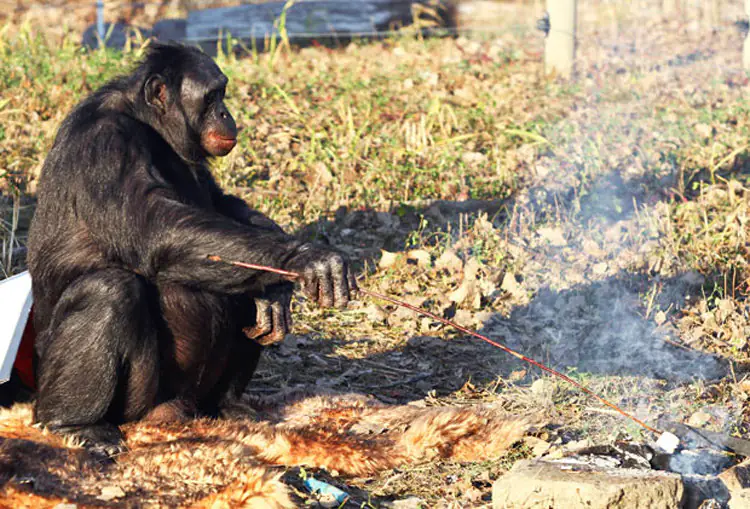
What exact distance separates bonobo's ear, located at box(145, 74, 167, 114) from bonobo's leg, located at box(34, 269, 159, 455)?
776 millimetres

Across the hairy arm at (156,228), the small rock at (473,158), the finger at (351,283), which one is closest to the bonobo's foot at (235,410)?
the hairy arm at (156,228)

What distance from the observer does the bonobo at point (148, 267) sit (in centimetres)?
371

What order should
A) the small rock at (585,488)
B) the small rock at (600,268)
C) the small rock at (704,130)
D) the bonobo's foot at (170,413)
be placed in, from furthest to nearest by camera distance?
the small rock at (704,130) → the small rock at (600,268) → the bonobo's foot at (170,413) → the small rock at (585,488)

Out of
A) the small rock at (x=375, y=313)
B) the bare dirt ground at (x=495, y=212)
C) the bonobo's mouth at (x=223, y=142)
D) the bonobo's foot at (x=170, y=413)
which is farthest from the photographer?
the small rock at (x=375, y=313)

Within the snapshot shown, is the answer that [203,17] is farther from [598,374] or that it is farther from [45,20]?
[598,374]

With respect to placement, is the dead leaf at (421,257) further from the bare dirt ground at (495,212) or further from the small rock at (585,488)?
the small rock at (585,488)

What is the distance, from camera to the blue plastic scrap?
3448mm

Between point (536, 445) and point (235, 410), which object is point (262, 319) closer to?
point (235, 410)

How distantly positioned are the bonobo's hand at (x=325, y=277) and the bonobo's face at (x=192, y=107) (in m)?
Answer: 0.87

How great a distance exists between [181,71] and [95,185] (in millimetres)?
658

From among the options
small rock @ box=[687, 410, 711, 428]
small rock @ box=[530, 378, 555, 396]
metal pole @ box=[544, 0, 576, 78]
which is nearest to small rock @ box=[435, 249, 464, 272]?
small rock @ box=[530, 378, 555, 396]

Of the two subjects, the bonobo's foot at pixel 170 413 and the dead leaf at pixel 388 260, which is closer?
the bonobo's foot at pixel 170 413

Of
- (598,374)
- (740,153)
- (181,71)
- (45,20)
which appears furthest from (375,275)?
(45,20)

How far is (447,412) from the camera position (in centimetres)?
398
